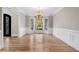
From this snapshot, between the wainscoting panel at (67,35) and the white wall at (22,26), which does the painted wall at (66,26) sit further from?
the white wall at (22,26)

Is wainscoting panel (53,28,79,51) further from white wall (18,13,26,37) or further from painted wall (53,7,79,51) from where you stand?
white wall (18,13,26,37)

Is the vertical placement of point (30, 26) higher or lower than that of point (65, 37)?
higher

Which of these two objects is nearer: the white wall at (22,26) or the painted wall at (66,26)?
the white wall at (22,26)

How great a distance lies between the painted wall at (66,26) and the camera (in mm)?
3399

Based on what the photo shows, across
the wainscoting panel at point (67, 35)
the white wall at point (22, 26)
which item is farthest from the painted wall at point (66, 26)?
the white wall at point (22, 26)

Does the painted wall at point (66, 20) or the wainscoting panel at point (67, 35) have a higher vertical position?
the painted wall at point (66, 20)

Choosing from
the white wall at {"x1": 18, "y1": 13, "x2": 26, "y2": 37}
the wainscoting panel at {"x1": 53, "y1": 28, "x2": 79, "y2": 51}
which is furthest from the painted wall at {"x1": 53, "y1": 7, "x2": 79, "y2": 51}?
the white wall at {"x1": 18, "y1": 13, "x2": 26, "y2": 37}

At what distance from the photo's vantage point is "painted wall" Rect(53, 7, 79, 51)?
3.40 metres

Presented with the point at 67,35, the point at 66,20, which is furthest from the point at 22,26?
the point at 67,35

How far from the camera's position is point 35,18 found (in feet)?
11.2

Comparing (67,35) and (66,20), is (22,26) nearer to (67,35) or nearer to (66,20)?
(66,20)
